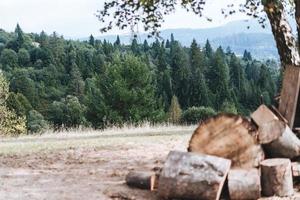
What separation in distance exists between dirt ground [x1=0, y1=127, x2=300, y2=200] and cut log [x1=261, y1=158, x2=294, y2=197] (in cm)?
161

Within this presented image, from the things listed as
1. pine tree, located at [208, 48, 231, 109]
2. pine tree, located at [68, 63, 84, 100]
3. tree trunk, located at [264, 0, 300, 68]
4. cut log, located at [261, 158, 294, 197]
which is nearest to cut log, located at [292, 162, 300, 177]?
cut log, located at [261, 158, 294, 197]

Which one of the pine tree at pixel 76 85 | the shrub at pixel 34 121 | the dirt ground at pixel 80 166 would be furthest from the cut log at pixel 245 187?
the pine tree at pixel 76 85

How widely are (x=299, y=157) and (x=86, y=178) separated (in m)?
3.53

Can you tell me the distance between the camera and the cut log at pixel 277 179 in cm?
758

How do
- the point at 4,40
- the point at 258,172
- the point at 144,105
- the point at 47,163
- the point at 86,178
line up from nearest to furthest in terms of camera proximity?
the point at 258,172
the point at 86,178
the point at 47,163
the point at 144,105
the point at 4,40

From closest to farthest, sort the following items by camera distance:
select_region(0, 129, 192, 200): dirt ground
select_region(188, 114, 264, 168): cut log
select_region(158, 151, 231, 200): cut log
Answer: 1. select_region(158, 151, 231, 200): cut log
2. select_region(188, 114, 264, 168): cut log
3. select_region(0, 129, 192, 200): dirt ground

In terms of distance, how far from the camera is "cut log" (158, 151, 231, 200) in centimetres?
734

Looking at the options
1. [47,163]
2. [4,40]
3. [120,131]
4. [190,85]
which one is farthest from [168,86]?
[47,163]

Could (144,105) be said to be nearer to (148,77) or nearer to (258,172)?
(148,77)

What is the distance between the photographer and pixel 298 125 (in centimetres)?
943

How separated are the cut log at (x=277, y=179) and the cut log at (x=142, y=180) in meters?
1.68

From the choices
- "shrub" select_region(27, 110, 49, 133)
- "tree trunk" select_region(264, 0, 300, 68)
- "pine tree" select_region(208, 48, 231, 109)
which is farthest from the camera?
"pine tree" select_region(208, 48, 231, 109)

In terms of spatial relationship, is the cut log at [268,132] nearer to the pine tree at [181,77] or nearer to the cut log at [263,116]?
the cut log at [263,116]

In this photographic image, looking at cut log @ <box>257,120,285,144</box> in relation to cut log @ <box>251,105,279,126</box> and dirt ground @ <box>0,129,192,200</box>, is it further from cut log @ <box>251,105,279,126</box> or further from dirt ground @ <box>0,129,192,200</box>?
dirt ground @ <box>0,129,192,200</box>
